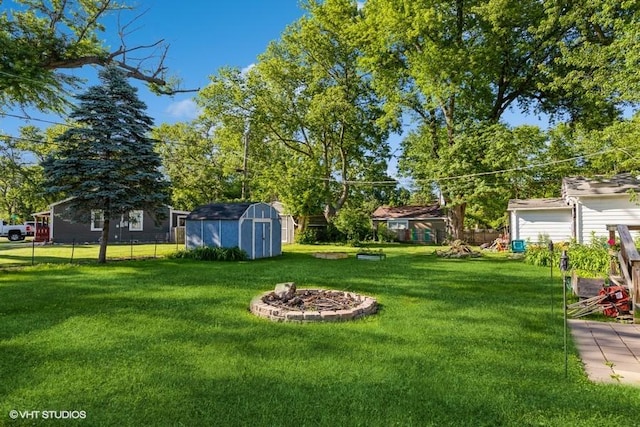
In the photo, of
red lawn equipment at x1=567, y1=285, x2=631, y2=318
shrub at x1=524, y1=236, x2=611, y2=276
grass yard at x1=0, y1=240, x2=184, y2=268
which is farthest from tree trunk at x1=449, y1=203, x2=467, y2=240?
red lawn equipment at x1=567, y1=285, x2=631, y2=318

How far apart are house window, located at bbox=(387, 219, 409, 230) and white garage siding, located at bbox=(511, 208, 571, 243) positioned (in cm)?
1402

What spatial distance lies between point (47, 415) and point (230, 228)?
42.0 ft

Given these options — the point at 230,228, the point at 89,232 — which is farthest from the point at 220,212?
the point at 89,232

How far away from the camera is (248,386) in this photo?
344 cm

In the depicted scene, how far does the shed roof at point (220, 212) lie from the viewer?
15.8 metres

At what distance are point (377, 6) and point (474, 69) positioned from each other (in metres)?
7.19

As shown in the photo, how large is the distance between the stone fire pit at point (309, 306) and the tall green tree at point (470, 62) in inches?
631

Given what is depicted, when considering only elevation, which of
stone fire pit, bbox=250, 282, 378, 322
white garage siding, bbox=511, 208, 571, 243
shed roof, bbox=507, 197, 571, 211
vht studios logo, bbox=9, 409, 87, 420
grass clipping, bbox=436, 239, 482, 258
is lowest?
vht studios logo, bbox=9, 409, 87, 420

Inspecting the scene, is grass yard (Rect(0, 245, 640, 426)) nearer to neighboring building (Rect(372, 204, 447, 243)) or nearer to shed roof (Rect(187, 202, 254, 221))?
shed roof (Rect(187, 202, 254, 221))

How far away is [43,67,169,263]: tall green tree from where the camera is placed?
42.6 feet

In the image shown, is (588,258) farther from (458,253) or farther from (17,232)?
(17,232)

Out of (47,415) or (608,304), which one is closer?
(47,415)

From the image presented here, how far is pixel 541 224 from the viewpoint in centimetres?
1786

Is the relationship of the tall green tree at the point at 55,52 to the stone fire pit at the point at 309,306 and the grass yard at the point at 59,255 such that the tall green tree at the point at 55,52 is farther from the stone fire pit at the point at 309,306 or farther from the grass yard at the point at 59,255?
the stone fire pit at the point at 309,306
